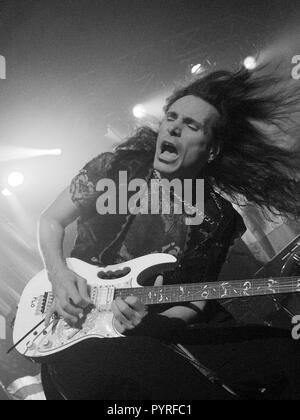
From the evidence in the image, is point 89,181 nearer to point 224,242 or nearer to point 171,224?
point 171,224

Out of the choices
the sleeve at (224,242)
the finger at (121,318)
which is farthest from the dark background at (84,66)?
the sleeve at (224,242)

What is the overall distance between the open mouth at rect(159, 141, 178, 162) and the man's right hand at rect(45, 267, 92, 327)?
704 mm

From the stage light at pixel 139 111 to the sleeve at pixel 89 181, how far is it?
28 cm

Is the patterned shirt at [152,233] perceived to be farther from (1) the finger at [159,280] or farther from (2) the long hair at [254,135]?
(2) the long hair at [254,135]

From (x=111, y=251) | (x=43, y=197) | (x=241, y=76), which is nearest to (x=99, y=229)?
(x=111, y=251)

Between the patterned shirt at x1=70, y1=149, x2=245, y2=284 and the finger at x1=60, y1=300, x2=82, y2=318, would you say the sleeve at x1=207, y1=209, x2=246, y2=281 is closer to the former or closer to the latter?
the patterned shirt at x1=70, y1=149, x2=245, y2=284

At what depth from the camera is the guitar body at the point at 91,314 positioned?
178 centimetres

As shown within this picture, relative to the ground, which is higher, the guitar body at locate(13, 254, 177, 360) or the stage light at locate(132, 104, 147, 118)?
the stage light at locate(132, 104, 147, 118)

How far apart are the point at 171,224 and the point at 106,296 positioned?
463 mm

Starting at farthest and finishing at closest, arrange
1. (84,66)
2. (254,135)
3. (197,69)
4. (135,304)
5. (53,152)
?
(84,66)
(53,152)
(197,69)
(254,135)
(135,304)

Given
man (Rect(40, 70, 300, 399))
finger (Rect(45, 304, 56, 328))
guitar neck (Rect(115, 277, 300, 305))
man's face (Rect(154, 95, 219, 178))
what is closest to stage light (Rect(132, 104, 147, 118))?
man (Rect(40, 70, 300, 399))

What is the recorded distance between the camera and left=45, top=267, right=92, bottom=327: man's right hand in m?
1.81

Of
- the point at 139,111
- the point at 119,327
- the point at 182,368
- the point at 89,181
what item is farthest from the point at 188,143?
the point at 182,368

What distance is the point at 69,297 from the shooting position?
1.84 meters
